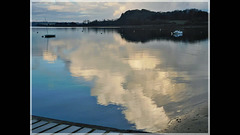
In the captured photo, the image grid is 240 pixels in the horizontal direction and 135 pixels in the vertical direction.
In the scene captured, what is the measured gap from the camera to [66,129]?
201 inches

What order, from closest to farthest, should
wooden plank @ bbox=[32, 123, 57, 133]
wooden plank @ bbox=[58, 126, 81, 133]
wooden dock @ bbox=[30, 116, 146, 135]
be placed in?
1. wooden dock @ bbox=[30, 116, 146, 135]
2. wooden plank @ bbox=[58, 126, 81, 133]
3. wooden plank @ bbox=[32, 123, 57, 133]

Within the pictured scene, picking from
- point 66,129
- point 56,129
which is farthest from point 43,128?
point 66,129

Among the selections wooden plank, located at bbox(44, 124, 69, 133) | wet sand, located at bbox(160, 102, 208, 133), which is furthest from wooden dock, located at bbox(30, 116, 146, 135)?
wet sand, located at bbox(160, 102, 208, 133)

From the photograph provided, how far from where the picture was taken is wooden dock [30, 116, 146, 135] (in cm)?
486

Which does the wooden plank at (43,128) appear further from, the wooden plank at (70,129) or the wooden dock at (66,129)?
A: the wooden plank at (70,129)

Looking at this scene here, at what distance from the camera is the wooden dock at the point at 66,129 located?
4.86 meters

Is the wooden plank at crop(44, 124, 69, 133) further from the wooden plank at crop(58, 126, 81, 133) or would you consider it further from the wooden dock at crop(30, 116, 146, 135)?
the wooden plank at crop(58, 126, 81, 133)

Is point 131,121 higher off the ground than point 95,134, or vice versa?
point 95,134

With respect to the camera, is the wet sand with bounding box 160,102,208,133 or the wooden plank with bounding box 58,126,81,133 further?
the wet sand with bounding box 160,102,208,133

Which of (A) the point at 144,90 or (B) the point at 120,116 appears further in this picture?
(A) the point at 144,90
